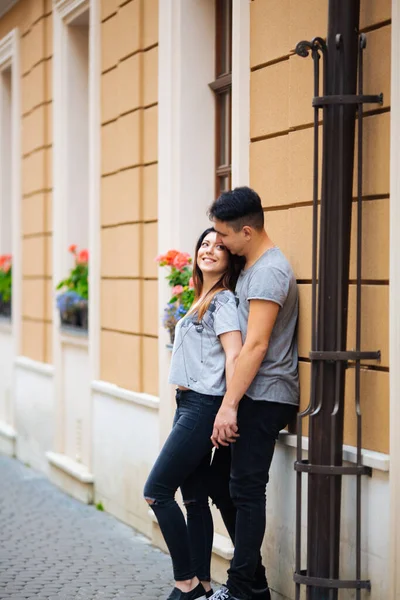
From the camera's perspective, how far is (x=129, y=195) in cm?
777

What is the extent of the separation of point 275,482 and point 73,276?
13.5 ft

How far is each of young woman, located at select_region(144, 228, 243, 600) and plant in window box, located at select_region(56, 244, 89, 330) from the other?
3.63 meters

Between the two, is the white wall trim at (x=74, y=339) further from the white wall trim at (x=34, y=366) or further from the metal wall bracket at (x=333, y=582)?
the metal wall bracket at (x=333, y=582)

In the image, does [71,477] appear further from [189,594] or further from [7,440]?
[189,594]

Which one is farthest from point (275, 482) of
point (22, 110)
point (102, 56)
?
point (22, 110)

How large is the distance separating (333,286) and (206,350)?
31.8 inches

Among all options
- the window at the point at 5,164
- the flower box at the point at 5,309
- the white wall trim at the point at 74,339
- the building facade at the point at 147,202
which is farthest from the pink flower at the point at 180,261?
the window at the point at 5,164

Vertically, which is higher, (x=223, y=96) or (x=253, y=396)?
(x=223, y=96)

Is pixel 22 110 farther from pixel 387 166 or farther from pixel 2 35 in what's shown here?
pixel 387 166

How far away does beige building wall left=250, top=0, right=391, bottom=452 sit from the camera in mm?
4715

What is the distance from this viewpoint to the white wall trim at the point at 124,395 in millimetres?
7262

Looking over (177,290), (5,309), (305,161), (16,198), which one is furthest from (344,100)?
(5,309)

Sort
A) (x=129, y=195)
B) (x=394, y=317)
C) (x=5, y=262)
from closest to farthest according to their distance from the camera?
1. (x=394, y=317)
2. (x=129, y=195)
3. (x=5, y=262)

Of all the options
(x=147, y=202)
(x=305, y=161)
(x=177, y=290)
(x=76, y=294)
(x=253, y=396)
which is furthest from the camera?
(x=76, y=294)
